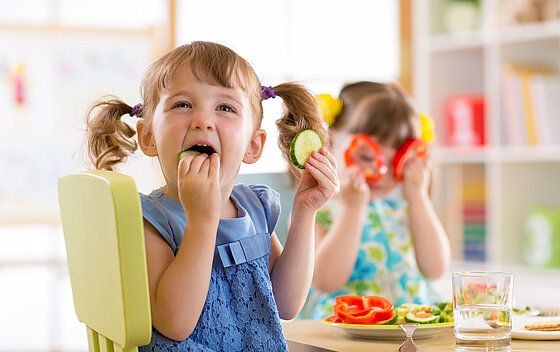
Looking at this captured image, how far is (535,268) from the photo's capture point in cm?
320

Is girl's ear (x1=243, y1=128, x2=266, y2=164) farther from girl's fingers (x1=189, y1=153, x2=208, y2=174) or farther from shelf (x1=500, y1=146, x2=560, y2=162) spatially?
shelf (x1=500, y1=146, x2=560, y2=162)

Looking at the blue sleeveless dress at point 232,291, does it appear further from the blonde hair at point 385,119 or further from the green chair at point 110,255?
the blonde hair at point 385,119

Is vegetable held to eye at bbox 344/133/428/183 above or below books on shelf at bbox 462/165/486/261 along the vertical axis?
above

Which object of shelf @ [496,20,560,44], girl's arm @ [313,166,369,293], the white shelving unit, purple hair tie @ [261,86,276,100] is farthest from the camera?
the white shelving unit

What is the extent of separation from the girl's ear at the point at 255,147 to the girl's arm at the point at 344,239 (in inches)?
28.3

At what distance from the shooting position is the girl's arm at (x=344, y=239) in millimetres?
1919

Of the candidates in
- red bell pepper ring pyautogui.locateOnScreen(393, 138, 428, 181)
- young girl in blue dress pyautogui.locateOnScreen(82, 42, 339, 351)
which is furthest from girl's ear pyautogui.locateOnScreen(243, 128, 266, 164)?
red bell pepper ring pyautogui.locateOnScreen(393, 138, 428, 181)

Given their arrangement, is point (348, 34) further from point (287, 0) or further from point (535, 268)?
point (535, 268)

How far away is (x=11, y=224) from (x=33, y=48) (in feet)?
2.61

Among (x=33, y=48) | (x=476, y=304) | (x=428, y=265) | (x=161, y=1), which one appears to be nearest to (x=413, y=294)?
(x=428, y=265)

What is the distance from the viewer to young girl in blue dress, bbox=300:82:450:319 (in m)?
1.94

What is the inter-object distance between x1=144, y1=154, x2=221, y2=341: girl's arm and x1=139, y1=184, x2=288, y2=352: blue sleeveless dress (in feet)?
0.12

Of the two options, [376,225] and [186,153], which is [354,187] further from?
[186,153]

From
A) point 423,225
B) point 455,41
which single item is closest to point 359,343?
point 423,225
